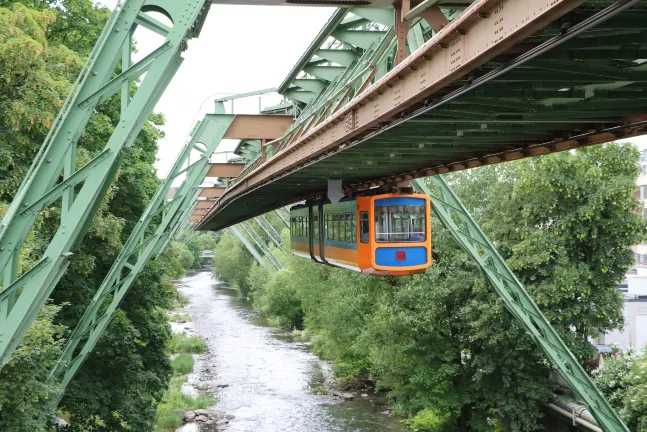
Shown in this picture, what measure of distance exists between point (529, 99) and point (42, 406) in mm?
7429

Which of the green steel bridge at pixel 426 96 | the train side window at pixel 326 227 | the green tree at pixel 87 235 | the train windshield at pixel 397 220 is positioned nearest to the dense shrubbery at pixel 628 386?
the train windshield at pixel 397 220

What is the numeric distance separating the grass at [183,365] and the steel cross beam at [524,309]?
21.0 meters

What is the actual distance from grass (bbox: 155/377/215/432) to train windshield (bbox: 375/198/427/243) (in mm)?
11939

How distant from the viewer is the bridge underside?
427 cm

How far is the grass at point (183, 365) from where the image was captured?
32.7 meters

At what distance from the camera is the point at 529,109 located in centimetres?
639

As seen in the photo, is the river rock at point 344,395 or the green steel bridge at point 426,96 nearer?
the green steel bridge at point 426,96

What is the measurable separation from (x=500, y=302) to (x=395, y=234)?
422cm

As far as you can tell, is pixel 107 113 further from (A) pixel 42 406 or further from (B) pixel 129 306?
(A) pixel 42 406

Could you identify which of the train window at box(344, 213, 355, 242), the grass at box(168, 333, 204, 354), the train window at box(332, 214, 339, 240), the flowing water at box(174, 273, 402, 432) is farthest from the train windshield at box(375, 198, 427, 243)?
the grass at box(168, 333, 204, 354)

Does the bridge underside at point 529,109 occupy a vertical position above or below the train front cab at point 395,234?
above

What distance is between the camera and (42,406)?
9.47m

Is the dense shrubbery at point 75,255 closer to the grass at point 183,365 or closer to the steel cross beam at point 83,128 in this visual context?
the steel cross beam at point 83,128

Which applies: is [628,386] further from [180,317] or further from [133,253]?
[180,317]
